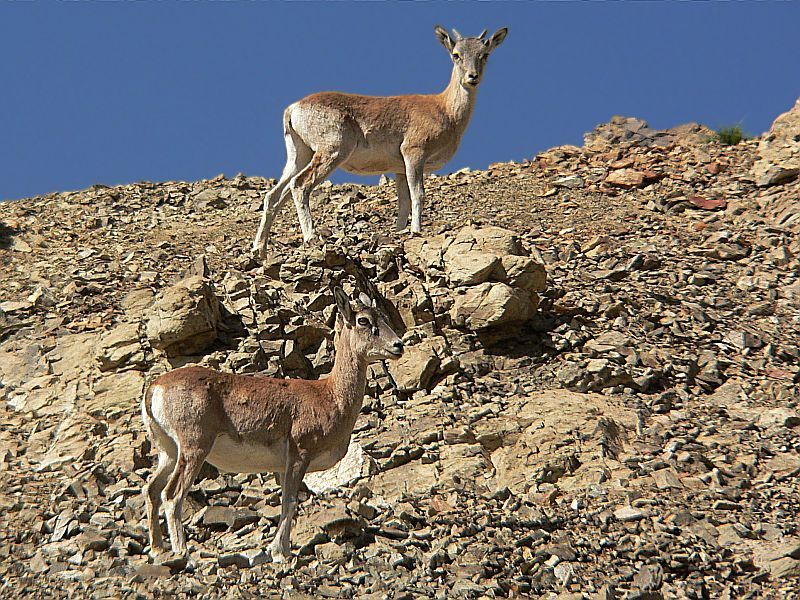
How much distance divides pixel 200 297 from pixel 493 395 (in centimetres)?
Result: 466

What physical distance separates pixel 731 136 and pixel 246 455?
17.9 meters

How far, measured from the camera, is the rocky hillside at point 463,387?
41.0ft

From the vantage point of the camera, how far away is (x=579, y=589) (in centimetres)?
1198

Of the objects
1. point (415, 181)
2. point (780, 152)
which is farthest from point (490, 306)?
point (780, 152)

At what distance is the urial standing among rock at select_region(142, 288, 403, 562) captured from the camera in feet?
40.3

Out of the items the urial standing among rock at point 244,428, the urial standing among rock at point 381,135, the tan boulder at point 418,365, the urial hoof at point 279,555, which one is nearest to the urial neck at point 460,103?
the urial standing among rock at point 381,135

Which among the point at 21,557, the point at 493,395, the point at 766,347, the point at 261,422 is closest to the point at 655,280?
the point at 766,347

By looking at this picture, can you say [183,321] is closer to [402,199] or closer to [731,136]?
[402,199]

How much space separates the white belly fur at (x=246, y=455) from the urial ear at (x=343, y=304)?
1941 mm

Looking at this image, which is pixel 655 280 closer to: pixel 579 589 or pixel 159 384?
pixel 579 589

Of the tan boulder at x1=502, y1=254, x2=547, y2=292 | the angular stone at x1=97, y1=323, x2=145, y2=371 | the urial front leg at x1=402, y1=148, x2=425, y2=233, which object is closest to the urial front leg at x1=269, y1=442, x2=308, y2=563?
the angular stone at x1=97, y1=323, x2=145, y2=371

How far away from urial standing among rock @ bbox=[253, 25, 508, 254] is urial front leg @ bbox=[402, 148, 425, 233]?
0.7 inches

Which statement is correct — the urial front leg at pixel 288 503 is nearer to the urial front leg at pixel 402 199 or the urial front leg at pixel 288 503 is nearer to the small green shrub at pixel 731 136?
the urial front leg at pixel 402 199

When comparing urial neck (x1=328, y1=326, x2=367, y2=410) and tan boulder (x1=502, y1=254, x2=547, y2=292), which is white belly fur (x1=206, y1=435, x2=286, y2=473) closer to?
urial neck (x1=328, y1=326, x2=367, y2=410)
